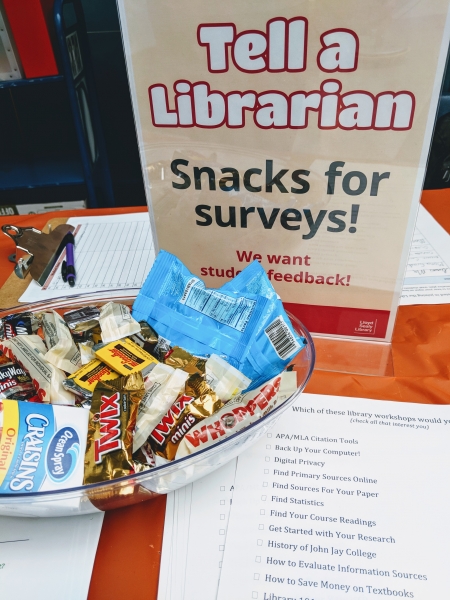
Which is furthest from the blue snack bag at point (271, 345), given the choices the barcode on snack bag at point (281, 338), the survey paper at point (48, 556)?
the survey paper at point (48, 556)

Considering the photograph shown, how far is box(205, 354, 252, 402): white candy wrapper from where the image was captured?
18.0 inches

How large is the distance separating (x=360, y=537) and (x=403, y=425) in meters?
0.14

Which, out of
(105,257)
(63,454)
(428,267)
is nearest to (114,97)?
(105,257)

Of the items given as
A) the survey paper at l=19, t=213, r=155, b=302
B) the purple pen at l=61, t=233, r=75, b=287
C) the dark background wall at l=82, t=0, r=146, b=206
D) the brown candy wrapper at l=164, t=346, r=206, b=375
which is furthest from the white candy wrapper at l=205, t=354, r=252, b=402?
the dark background wall at l=82, t=0, r=146, b=206

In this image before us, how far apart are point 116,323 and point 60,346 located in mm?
65

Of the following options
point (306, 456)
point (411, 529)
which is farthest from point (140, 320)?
point (411, 529)

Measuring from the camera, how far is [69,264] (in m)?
0.77

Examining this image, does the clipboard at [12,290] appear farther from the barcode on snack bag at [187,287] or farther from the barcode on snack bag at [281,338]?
the barcode on snack bag at [281,338]

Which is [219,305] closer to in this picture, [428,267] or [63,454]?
[63,454]

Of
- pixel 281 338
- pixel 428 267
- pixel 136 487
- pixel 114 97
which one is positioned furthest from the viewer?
pixel 114 97

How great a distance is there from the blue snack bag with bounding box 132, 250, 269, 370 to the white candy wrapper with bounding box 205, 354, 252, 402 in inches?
0.9

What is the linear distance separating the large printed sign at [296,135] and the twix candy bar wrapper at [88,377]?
205 mm

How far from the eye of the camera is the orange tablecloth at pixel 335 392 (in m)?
0.38

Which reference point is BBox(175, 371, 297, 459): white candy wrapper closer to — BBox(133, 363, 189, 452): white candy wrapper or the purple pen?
BBox(133, 363, 189, 452): white candy wrapper
